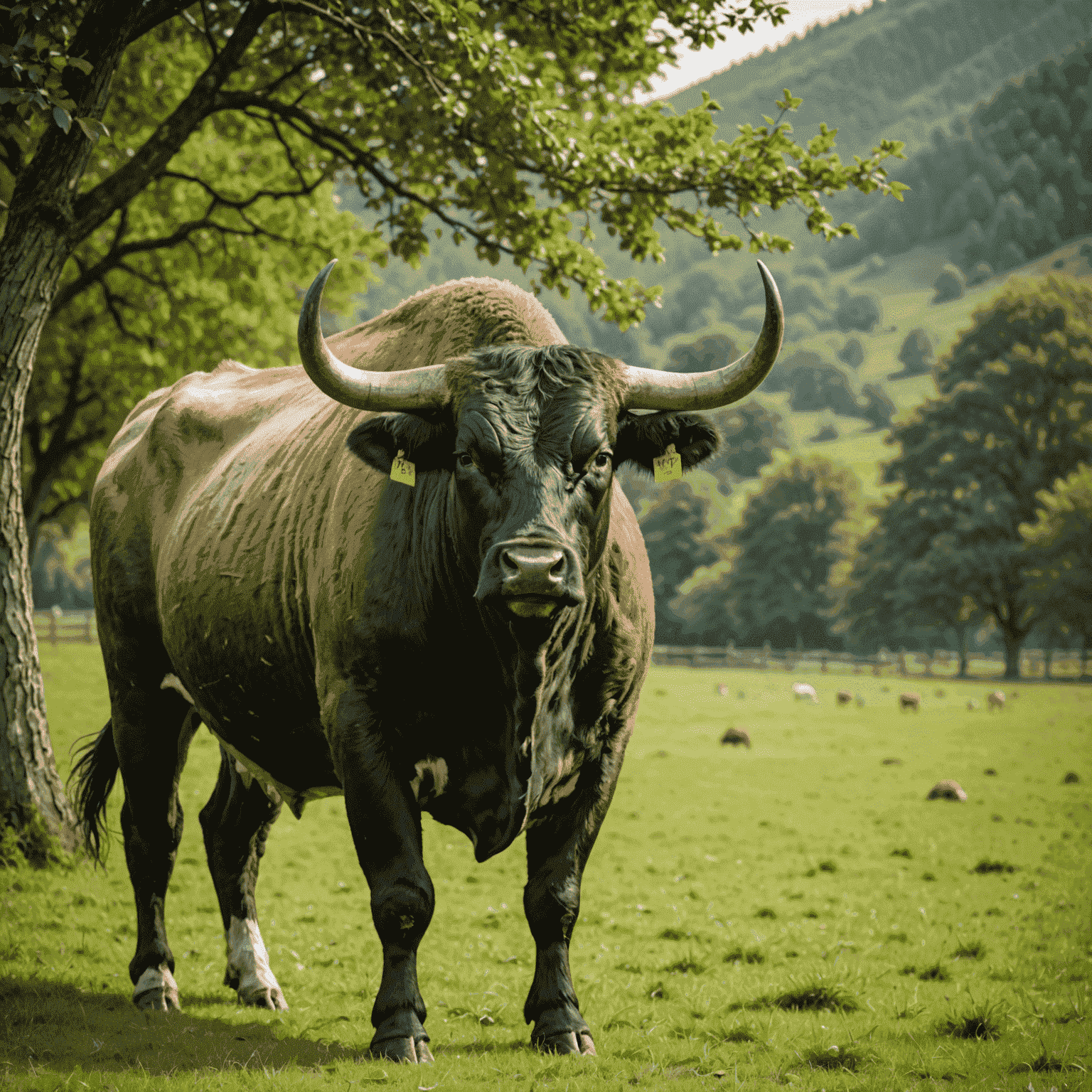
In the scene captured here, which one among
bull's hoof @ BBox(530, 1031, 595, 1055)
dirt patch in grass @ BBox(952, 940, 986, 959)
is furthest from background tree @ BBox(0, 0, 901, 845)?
dirt patch in grass @ BBox(952, 940, 986, 959)

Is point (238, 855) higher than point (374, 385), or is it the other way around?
point (374, 385)

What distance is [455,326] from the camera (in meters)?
5.65

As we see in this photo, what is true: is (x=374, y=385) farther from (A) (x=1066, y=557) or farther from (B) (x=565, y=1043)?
(A) (x=1066, y=557)

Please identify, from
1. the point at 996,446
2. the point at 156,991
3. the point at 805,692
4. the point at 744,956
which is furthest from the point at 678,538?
the point at 156,991

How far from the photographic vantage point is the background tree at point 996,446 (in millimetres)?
50062

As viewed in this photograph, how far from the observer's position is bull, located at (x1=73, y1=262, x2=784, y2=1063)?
14.8 ft

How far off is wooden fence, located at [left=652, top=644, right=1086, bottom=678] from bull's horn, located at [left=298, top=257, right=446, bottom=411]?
4984cm

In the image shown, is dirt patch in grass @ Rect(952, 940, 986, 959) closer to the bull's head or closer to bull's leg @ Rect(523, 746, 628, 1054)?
bull's leg @ Rect(523, 746, 628, 1054)

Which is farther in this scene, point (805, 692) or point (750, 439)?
point (750, 439)

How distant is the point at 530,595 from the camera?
4031 mm

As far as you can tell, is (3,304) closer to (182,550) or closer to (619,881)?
(182,550)

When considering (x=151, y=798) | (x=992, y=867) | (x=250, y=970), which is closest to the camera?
(x=250, y=970)

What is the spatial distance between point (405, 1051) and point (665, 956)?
3.73 metres

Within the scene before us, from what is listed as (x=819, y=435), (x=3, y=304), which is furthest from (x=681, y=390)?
(x=819, y=435)
